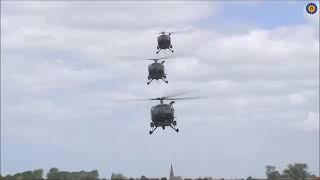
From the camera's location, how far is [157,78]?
113 m

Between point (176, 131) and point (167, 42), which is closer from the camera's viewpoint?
point (176, 131)

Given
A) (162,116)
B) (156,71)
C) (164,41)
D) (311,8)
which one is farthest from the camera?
(164,41)

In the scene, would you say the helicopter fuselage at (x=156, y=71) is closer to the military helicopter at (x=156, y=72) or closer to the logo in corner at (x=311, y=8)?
the military helicopter at (x=156, y=72)

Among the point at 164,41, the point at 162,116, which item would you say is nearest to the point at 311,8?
the point at 162,116

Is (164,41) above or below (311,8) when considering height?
above

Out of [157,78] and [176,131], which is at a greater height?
[157,78]

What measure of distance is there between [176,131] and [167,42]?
2364cm

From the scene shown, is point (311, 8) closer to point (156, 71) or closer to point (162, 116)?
point (162, 116)

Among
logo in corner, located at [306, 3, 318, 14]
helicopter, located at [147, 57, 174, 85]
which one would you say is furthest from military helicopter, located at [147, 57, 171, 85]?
logo in corner, located at [306, 3, 318, 14]

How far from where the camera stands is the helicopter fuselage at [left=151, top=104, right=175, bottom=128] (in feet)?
328

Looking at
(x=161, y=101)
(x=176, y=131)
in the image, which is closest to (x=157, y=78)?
(x=161, y=101)

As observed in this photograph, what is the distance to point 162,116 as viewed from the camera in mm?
100000

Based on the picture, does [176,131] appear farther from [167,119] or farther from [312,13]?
[312,13]

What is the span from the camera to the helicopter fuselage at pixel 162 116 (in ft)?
328
